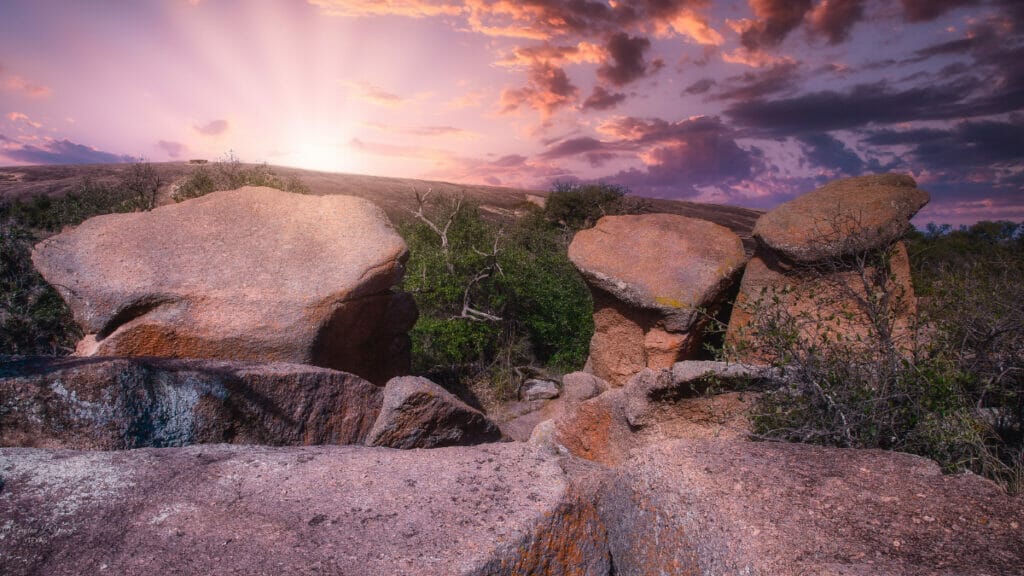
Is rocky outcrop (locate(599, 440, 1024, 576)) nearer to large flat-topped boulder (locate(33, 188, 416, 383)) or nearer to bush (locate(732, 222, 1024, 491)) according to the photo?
bush (locate(732, 222, 1024, 491))

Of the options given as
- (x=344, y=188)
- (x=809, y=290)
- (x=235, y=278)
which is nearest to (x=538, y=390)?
(x=809, y=290)

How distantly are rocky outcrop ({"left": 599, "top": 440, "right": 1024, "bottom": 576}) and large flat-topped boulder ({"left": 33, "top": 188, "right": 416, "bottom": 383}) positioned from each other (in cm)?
362

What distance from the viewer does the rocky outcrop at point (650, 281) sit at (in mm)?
6676

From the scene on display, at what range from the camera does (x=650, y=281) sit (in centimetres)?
685

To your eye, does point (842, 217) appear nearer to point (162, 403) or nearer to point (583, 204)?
point (162, 403)

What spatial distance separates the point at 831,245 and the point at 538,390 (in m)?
5.97

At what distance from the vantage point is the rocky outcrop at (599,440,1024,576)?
1863 mm

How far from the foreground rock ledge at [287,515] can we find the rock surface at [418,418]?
174 centimetres

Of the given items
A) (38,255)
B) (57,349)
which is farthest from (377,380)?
(57,349)

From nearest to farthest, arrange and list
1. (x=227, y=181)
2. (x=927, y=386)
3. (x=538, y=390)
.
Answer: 1. (x=927, y=386)
2. (x=538, y=390)
3. (x=227, y=181)

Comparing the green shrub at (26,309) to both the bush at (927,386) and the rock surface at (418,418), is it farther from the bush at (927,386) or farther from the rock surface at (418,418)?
the bush at (927,386)

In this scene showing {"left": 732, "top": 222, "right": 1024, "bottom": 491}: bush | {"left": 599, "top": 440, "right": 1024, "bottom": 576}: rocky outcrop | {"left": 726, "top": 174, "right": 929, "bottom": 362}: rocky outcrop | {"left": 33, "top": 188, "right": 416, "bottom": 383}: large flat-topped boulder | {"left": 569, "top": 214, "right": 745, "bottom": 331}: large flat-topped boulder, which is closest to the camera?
{"left": 599, "top": 440, "right": 1024, "bottom": 576}: rocky outcrop

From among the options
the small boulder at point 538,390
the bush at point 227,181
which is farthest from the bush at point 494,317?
the bush at point 227,181

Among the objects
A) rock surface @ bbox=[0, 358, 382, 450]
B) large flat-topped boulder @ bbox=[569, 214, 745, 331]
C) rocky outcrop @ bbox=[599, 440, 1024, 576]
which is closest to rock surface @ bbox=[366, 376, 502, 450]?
rock surface @ bbox=[0, 358, 382, 450]
